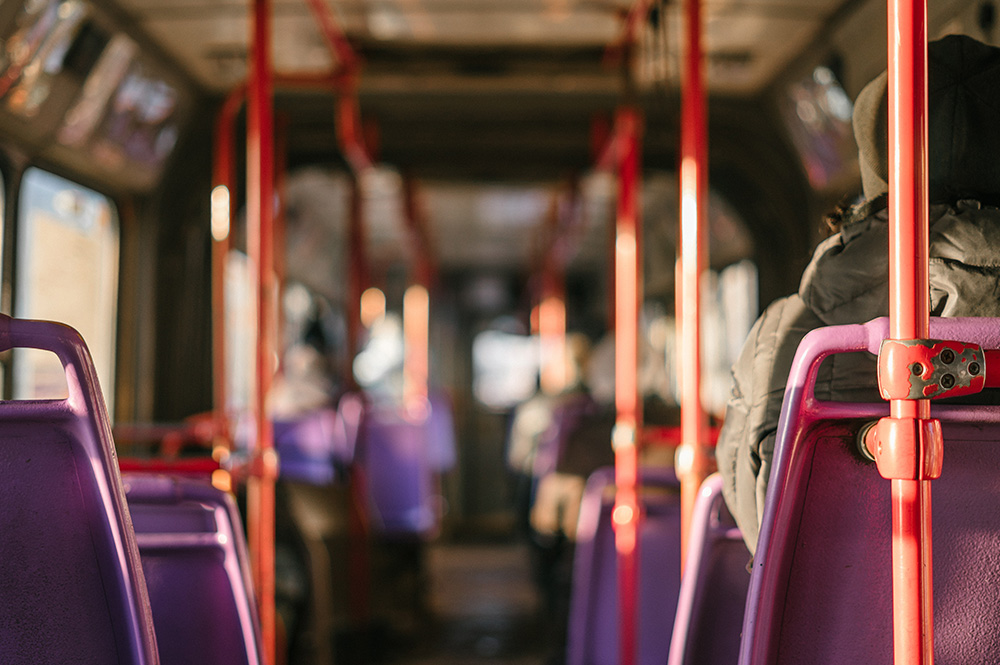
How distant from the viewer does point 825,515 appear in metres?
0.94

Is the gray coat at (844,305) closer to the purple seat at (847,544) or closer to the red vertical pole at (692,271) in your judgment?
the purple seat at (847,544)

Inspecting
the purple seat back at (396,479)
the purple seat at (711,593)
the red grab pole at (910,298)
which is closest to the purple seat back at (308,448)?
the purple seat back at (396,479)

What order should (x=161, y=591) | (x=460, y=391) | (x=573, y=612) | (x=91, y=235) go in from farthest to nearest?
(x=460, y=391) < (x=91, y=235) < (x=573, y=612) < (x=161, y=591)

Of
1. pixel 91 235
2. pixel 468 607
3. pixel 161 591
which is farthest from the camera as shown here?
pixel 468 607

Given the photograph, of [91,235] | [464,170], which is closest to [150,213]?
[91,235]

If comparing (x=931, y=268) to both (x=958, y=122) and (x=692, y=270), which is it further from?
(x=692, y=270)

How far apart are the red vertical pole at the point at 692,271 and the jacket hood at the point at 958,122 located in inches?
23.9

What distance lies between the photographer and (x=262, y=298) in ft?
6.30

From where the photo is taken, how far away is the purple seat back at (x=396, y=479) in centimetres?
476

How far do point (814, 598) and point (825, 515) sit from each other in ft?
0.34

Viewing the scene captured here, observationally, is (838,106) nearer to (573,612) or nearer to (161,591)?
(573,612)

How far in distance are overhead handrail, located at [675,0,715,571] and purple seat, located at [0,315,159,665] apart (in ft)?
3.61

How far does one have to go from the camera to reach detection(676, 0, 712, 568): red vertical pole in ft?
5.56

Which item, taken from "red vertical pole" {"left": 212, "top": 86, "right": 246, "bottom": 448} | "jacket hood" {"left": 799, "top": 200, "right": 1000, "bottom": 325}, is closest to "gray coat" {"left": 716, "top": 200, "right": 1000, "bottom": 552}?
"jacket hood" {"left": 799, "top": 200, "right": 1000, "bottom": 325}
